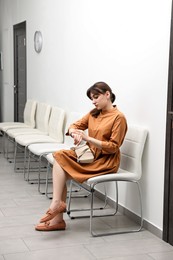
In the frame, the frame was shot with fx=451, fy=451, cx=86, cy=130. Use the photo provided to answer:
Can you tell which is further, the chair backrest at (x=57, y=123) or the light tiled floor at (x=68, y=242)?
the chair backrest at (x=57, y=123)

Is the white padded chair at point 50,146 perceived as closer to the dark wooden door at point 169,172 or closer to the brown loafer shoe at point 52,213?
the brown loafer shoe at point 52,213

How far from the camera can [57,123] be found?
5355 millimetres

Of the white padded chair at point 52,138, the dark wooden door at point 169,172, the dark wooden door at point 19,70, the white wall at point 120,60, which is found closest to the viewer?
the dark wooden door at point 169,172

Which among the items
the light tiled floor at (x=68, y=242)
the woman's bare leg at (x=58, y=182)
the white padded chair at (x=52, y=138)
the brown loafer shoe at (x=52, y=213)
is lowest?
the light tiled floor at (x=68, y=242)

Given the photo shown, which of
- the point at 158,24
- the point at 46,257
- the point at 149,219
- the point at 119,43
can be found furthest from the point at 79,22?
the point at 46,257

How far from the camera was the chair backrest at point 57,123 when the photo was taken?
5.26m

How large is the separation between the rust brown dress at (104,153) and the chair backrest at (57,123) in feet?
5.12

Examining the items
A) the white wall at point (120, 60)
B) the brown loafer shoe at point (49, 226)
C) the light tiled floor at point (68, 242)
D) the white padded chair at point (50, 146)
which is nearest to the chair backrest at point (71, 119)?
the white padded chair at point (50, 146)

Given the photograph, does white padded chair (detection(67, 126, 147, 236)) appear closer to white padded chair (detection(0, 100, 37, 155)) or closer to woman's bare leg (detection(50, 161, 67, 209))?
woman's bare leg (detection(50, 161, 67, 209))

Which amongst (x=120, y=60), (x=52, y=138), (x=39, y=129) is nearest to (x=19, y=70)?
(x=39, y=129)

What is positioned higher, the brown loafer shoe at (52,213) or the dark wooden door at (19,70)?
the dark wooden door at (19,70)

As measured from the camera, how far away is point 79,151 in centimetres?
364

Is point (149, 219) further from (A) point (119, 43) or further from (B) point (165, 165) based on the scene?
(A) point (119, 43)

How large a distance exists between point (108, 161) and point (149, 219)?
1.88 ft
